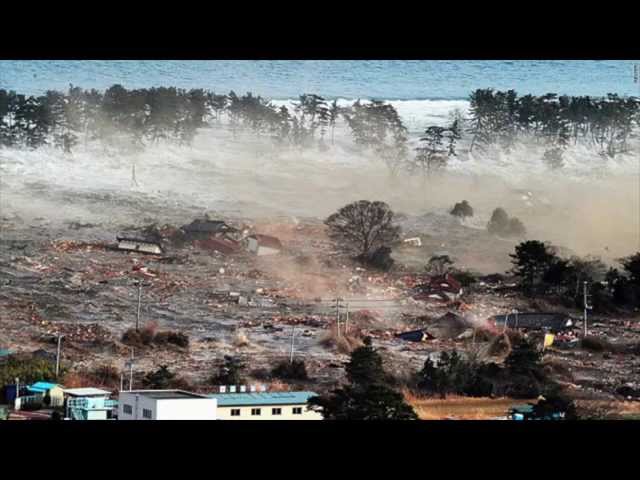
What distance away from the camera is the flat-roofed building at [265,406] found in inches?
313

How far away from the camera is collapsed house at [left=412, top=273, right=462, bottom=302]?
27.6 ft

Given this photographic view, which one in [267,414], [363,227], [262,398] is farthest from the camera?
[363,227]

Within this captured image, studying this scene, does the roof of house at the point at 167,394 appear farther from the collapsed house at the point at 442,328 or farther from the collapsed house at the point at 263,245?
the collapsed house at the point at 442,328

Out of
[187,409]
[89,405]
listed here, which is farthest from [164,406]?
Answer: [89,405]

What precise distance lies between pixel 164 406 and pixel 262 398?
59cm

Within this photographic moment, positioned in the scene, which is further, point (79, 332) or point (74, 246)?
point (74, 246)

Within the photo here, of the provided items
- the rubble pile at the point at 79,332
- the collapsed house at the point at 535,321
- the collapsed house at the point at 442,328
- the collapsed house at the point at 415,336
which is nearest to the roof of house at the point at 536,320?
the collapsed house at the point at 535,321

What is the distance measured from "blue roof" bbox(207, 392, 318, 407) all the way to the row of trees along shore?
1.44 meters

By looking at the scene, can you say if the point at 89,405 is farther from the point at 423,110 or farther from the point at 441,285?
the point at 423,110

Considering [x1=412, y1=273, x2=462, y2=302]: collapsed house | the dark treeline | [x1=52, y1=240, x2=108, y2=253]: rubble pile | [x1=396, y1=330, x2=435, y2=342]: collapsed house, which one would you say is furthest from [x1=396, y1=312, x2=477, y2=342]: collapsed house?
[x1=52, y1=240, x2=108, y2=253]: rubble pile

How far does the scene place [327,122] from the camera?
8445 millimetres

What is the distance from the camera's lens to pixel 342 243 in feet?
27.5

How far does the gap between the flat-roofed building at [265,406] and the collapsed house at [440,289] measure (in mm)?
893

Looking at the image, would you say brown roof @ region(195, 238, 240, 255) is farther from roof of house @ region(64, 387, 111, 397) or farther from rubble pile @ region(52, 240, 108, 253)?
roof of house @ region(64, 387, 111, 397)
